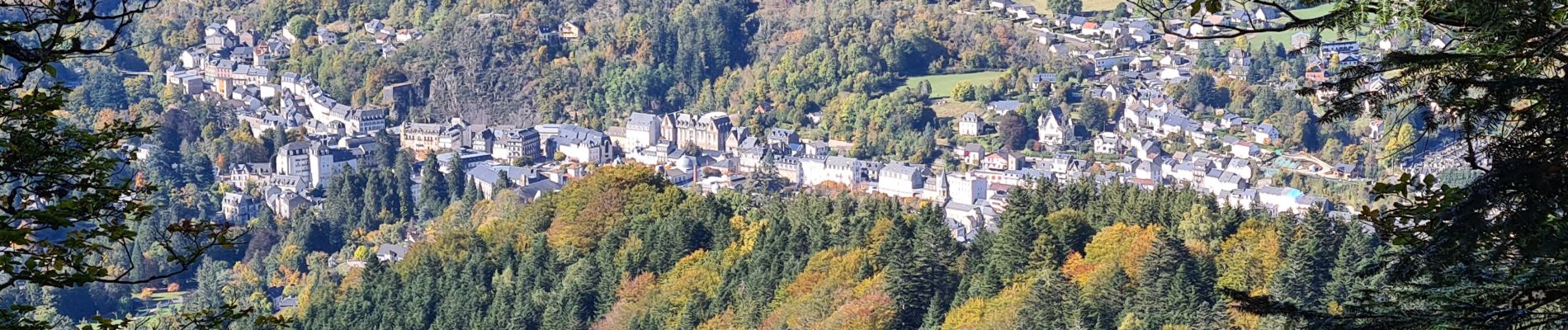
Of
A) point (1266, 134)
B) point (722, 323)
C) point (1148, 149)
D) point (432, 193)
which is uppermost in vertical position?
point (1266, 134)

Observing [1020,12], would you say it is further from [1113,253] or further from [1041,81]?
[1113,253]

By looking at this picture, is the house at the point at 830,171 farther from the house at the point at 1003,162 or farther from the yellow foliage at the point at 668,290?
the yellow foliage at the point at 668,290

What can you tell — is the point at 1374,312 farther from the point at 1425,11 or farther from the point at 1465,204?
the point at 1425,11

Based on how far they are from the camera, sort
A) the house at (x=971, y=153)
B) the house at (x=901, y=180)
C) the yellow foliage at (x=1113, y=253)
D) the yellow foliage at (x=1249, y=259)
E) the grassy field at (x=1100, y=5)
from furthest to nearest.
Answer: the grassy field at (x=1100, y=5)
the house at (x=971, y=153)
the house at (x=901, y=180)
the yellow foliage at (x=1113, y=253)
the yellow foliage at (x=1249, y=259)

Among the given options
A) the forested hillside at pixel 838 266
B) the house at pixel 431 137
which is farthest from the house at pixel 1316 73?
the forested hillside at pixel 838 266

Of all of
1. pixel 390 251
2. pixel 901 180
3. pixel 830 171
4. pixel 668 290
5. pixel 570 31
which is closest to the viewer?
pixel 668 290

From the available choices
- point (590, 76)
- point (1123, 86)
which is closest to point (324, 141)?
point (590, 76)

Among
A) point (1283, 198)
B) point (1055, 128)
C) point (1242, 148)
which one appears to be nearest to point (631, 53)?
point (1055, 128)
